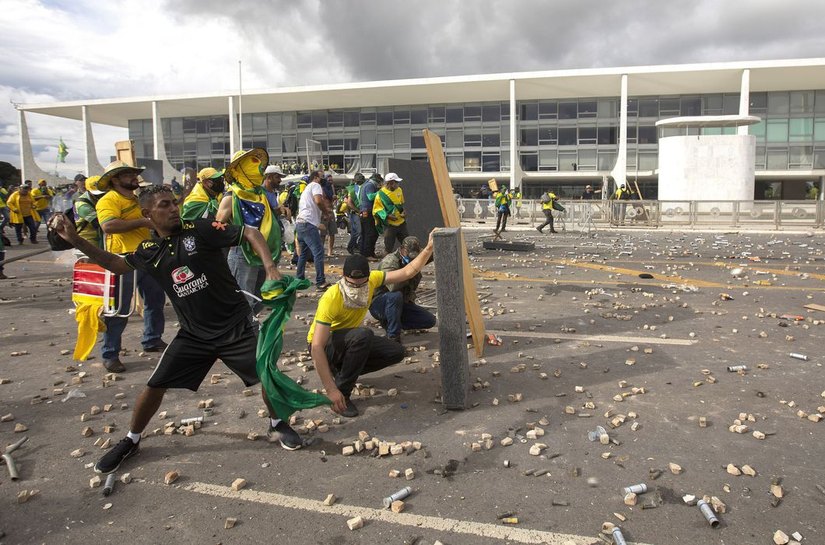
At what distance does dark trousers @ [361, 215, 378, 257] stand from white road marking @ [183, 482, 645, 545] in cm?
887

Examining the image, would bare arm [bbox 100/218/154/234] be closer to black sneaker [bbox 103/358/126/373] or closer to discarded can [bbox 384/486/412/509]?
black sneaker [bbox 103/358/126/373]

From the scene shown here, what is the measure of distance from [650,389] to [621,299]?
3.88 meters

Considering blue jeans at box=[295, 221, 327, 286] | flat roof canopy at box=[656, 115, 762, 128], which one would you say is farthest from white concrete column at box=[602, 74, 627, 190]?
blue jeans at box=[295, 221, 327, 286]

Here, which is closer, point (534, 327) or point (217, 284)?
point (217, 284)

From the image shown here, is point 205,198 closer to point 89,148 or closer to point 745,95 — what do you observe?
point 745,95

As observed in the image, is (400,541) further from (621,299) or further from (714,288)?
(714,288)

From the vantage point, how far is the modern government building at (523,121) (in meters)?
40.8

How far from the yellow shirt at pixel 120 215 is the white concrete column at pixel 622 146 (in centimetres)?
3885

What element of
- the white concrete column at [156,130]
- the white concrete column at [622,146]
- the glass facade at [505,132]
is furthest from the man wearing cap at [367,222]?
the white concrete column at [156,130]

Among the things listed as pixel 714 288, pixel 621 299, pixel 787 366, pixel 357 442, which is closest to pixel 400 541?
pixel 357 442

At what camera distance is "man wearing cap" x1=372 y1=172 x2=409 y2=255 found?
10227 mm

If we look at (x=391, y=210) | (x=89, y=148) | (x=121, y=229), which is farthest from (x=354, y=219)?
(x=89, y=148)

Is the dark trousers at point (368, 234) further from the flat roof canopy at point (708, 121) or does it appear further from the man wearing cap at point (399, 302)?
the flat roof canopy at point (708, 121)

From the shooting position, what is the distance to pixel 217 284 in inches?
147
